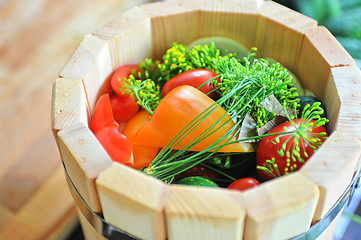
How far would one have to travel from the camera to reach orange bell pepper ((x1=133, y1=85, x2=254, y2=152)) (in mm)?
694

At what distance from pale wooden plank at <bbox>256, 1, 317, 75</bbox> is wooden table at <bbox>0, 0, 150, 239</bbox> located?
705 mm

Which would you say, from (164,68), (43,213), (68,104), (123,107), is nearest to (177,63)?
(164,68)

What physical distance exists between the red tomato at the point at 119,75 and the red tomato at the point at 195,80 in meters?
0.09

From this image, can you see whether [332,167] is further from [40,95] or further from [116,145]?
[40,95]

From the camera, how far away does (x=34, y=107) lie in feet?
4.83

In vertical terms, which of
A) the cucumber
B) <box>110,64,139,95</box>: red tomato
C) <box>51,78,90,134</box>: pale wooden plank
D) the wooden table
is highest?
<box>51,78,90,134</box>: pale wooden plank

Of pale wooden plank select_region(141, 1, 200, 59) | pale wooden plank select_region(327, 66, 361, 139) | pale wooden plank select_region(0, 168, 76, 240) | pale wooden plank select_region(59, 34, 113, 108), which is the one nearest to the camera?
pale wooden plank select_region(327, 66, 361, 139)

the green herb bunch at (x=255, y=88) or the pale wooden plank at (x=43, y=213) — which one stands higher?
the green herb bunch at (x=255, y=88)

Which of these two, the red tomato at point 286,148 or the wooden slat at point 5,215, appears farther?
the wooden slat at point 5,215

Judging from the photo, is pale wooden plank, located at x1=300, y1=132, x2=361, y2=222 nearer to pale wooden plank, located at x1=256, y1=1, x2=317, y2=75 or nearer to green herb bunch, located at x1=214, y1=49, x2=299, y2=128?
green herb bunch, located at x1=214, y1=49, x2=299, y2=128

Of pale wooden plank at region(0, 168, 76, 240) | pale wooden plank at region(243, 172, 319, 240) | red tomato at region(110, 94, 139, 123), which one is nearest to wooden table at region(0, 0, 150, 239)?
pale wooden plank at region(0, 168, 76, 240)

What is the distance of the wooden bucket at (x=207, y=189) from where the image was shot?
20.8 inches

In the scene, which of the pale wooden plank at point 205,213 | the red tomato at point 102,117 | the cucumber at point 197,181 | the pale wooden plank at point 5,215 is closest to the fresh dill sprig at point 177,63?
the red tomato at point 102,117

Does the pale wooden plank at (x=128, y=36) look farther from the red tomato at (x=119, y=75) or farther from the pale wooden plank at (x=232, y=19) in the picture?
the pale wooden plank at (x=232, y=19)
